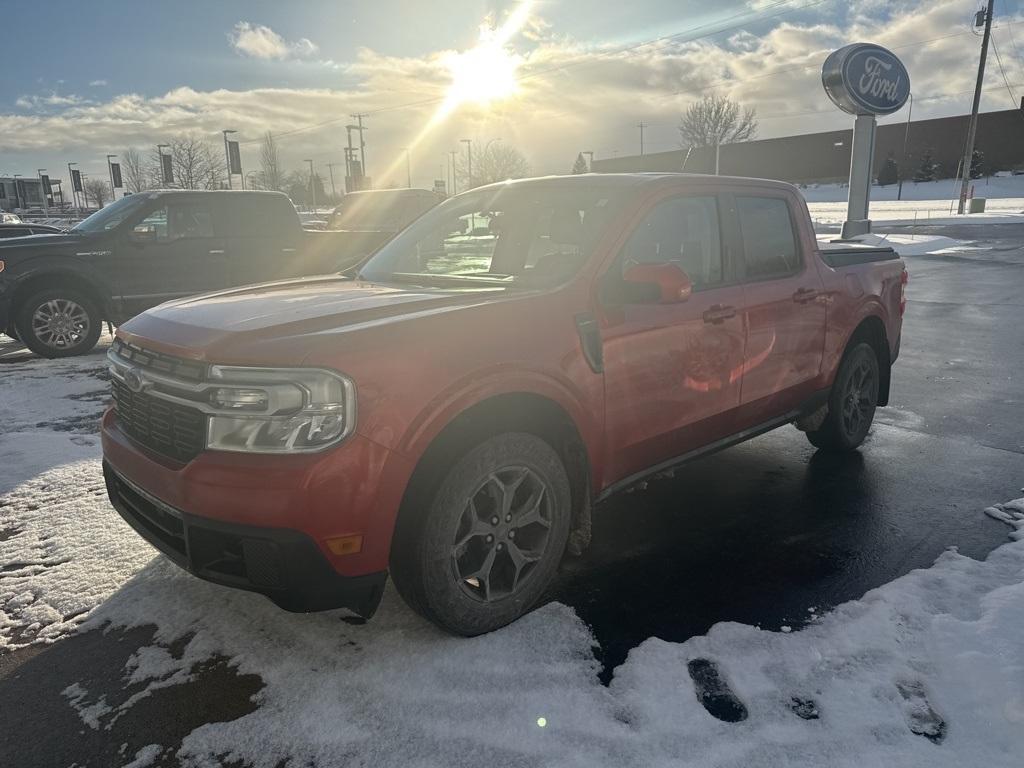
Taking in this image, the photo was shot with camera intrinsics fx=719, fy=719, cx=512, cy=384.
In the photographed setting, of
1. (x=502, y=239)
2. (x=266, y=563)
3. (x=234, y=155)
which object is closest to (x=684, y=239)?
(x=502, y=239)

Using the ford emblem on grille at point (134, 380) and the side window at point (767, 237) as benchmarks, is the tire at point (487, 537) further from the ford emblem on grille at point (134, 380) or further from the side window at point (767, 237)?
the side window at point (767, 237)

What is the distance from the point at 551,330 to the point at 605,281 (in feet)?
1.38

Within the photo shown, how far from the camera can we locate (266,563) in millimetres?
2383

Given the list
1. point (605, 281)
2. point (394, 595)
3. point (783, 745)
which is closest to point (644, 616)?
point (783, 745)

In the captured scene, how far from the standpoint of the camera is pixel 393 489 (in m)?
2.48

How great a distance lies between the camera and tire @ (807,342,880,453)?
16.1 ft

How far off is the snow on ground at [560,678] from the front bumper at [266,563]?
386 mm

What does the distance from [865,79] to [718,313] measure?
59.6 ft

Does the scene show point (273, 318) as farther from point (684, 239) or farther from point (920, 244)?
point (920, 244)

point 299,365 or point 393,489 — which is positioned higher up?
point 299,365

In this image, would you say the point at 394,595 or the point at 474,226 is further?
the point at 474,226

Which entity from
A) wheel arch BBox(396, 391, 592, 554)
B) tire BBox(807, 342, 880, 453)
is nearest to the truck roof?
wheel arch BBox(396, 391, 592, 554)

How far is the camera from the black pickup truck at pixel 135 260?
8.66m

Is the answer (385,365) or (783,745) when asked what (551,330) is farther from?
(783,745)
